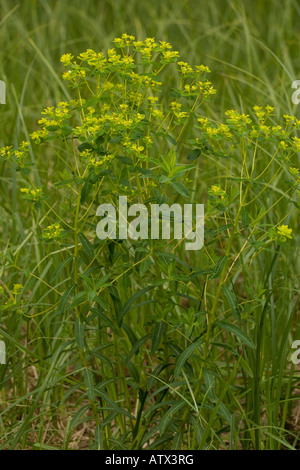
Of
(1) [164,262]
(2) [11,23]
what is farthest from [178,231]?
(2) [11,23]

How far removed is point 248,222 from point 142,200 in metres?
0.29

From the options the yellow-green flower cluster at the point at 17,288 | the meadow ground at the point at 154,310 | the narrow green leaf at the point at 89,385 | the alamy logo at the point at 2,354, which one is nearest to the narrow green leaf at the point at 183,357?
the meadow ground at the point at 154,310

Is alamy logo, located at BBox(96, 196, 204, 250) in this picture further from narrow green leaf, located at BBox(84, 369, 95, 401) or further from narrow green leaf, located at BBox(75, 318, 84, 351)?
narrow green leaf, located at BBox(84, 369, 95, 401)

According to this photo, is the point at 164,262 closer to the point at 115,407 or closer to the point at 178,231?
the point at 178,231

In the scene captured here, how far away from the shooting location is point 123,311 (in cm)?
178

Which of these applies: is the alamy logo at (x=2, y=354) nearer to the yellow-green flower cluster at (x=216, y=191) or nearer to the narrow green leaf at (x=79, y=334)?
the narrow green leaf at (x=79, y=334)

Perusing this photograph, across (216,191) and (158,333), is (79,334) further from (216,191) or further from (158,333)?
(216,191)

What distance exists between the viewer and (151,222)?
1742 mm

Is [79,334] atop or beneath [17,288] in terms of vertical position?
beneath

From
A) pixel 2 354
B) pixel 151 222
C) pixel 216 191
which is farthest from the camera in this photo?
pixel 2 354

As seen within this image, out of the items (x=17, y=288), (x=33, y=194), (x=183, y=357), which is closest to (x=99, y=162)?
(x=33, y=194)

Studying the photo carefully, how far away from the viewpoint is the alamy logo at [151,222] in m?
1.71

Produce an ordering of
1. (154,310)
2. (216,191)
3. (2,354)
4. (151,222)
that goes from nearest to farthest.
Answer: (216,191), (151,222), (154,310), (2,354)

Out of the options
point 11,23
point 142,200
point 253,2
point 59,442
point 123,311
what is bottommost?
point 59,442
